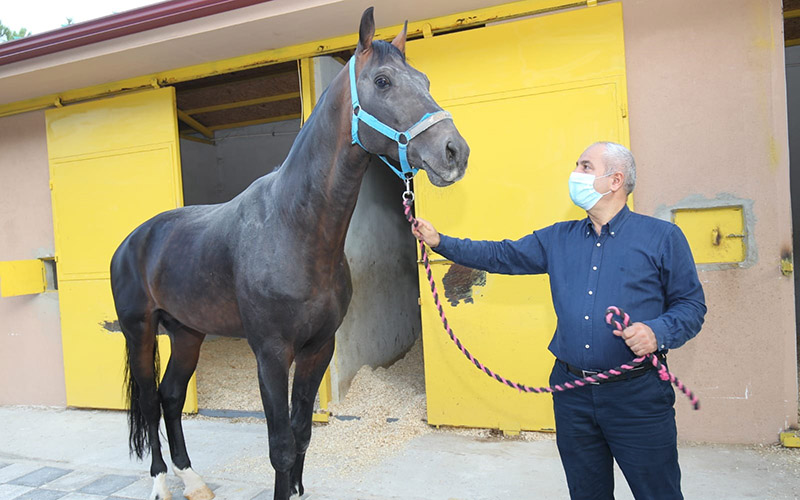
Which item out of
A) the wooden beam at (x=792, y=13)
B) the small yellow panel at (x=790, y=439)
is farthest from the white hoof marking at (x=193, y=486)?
the wooden beam at (x=792, y=13)

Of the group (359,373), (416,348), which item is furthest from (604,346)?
(416,348)

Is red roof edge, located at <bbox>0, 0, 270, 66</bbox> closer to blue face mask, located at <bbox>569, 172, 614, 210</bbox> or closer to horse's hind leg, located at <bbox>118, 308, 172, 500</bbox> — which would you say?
horse's hind leg, located at <bbox>118, 308, 172, 500</bbox>

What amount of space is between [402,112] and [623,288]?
2.62 feet

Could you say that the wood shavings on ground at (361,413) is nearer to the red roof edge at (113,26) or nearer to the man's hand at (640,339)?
the man's hand at (640,339)

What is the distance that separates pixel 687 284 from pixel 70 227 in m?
4.23

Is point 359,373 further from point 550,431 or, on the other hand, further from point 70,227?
point 70,227

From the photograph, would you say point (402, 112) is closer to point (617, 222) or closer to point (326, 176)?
point (326, 176)

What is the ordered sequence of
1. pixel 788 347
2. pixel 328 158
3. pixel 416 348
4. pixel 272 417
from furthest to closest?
pixel 416 348
pixel 788 347
pixel 272 417
pixel 328 158

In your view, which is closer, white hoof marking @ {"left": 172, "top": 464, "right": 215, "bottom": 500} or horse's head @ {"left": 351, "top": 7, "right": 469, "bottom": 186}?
horse's head @ {"left": 351, "top": 7, "right": 469, "bottom": 186}

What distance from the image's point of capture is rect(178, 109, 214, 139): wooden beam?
18.7ft

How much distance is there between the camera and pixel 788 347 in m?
2.59

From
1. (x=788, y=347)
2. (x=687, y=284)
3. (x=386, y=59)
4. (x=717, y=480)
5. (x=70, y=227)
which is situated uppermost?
(x=386, y=59)

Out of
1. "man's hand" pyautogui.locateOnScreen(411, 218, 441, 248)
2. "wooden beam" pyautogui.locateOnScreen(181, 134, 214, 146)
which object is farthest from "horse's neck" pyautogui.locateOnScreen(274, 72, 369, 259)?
"wooden beam" pyautogui.locateOnScreen(181, 134, 214, 146)

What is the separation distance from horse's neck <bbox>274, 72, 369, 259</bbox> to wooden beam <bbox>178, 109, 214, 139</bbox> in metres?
4.39
